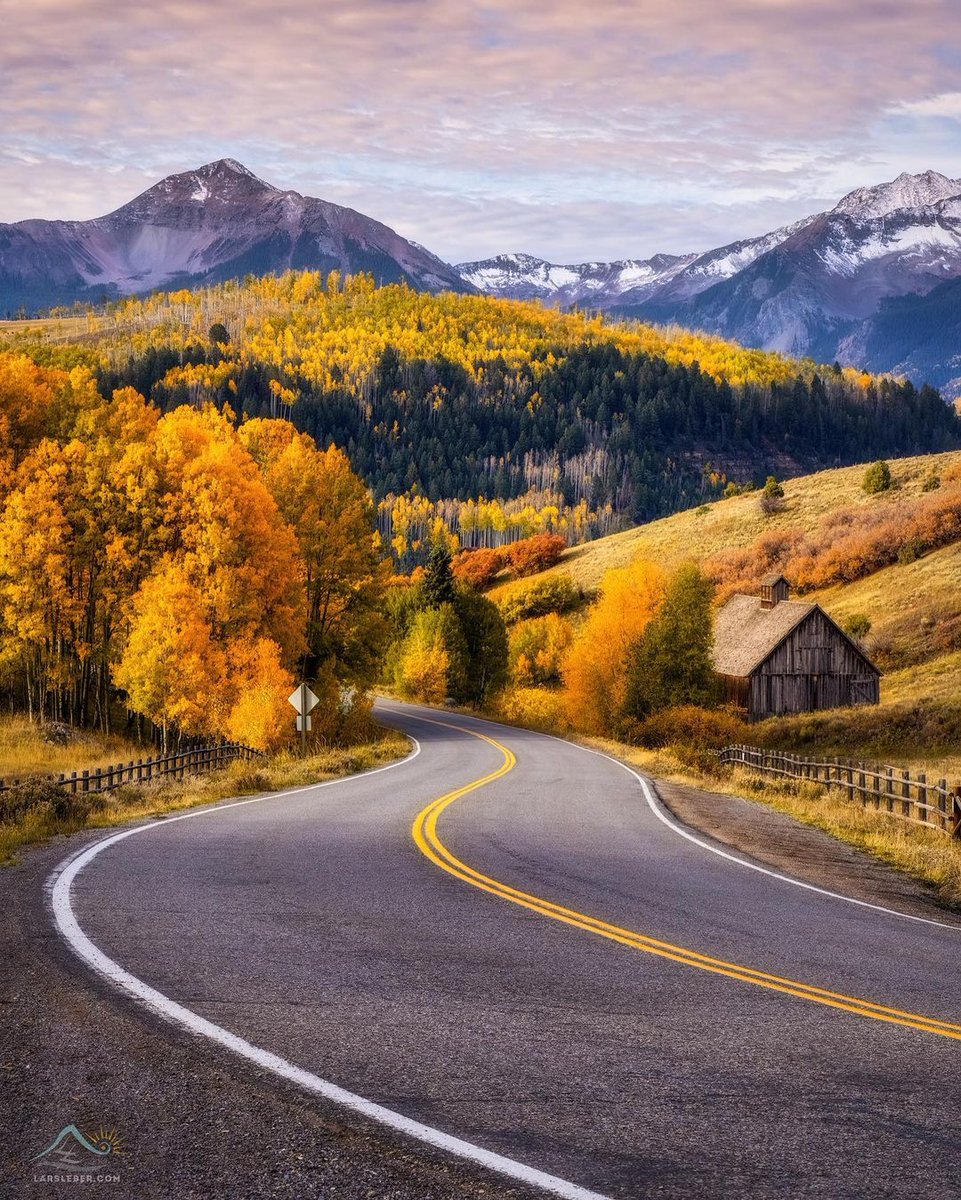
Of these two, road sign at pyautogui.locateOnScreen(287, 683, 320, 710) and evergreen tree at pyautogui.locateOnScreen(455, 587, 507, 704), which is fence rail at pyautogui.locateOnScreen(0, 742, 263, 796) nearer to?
road sign at pyautogui.locateOnScreen(287, 683, 320, 710)

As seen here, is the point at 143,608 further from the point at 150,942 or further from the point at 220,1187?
the point at 220,1187

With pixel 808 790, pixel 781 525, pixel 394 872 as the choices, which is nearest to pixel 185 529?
pixel 808 790

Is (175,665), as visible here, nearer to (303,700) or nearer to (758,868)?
(303,700)

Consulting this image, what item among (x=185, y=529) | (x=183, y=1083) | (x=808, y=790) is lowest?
(x=808, y=790)

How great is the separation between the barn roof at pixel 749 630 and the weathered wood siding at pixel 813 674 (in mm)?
515

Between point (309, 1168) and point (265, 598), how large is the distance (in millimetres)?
35613

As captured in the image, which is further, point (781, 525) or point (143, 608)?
point (781, 525)

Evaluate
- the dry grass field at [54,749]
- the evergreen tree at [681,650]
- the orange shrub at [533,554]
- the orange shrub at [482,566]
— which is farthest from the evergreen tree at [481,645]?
the dry grass field at [54,749]

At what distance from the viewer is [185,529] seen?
3853cm

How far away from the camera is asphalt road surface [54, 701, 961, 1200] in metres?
5.18

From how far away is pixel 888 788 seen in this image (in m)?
22.9

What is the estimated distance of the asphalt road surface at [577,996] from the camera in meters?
5.18

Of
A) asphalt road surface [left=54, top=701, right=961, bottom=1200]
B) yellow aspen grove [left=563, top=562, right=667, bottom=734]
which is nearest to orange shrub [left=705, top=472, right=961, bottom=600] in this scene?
yellow aspen grove [left=563, top=562, right=667, bottom=734]

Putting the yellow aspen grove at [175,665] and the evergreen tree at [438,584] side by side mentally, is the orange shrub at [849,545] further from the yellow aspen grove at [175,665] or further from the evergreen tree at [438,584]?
the yellow aspen grove at [175,665]
